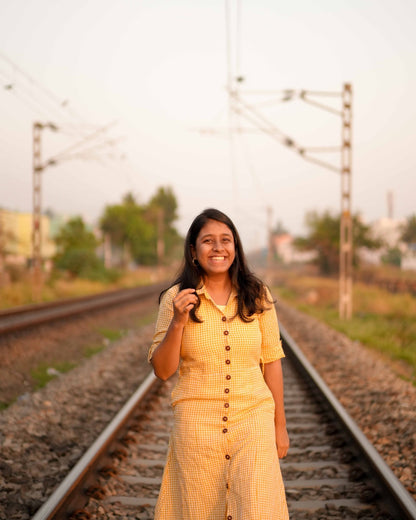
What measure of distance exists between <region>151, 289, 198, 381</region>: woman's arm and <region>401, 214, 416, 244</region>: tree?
5668cm

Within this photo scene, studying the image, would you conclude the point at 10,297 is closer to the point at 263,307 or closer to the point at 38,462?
the point at 38,462

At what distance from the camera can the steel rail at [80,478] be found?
10.8 ft

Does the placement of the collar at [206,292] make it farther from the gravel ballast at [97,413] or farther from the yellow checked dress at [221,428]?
the gravel ballast at [97,413]

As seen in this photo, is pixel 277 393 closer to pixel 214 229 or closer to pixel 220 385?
pixel 220 385

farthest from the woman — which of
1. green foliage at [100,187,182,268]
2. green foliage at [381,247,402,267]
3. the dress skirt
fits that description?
green foliage at [381,247,402,267]

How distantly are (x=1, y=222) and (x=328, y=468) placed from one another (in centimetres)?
2509

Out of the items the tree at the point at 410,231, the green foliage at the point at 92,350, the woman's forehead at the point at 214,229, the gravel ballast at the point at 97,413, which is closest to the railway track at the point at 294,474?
the gravel ballast at the point at 97,413

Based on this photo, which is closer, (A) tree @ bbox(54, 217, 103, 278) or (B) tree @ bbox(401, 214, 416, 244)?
(A) tree @ bbox(54, 217, 103, 278)

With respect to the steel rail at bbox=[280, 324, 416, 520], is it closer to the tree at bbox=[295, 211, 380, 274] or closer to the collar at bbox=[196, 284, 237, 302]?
the collar at bbox=[196, 284, 237, 302]

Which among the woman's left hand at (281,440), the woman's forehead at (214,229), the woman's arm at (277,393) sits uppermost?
the woman's forehead at (214,229)

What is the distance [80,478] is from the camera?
12.3 feet

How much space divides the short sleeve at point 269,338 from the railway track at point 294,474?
5.52 ft

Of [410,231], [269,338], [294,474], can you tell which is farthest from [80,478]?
[410,231]

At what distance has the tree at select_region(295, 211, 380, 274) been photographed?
124ft
